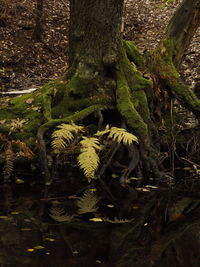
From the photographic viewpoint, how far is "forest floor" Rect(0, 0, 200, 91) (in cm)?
1277

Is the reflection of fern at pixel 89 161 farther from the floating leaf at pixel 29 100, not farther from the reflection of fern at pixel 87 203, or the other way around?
the floating leaf at pixel 29 100

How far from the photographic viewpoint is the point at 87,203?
513cm

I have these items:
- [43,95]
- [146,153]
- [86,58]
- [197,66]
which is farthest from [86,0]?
[197,66]

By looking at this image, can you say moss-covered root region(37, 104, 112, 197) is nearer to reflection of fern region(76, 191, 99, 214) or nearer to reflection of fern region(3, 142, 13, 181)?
reflection of fern region(3, 142, 13, 181)

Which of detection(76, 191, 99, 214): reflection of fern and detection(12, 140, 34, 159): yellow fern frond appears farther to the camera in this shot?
detection(12, 140, 34, 159): yellow fern frond

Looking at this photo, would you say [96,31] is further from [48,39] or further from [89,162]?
[48,39]

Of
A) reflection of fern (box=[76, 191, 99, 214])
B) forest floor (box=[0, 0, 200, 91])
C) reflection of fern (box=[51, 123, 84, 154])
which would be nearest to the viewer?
reflection of fern (box=[76, 191, 99, 214])

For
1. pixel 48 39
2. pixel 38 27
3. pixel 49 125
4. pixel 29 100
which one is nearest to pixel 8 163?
pixel 49 125

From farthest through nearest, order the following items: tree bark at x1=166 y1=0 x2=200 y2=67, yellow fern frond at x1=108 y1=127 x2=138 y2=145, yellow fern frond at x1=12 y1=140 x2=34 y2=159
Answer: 1. tree bark at x1=166 y1=0 x2=200 y2=67
2. yellow fern frond at x1=12 y1=140 x2=34 y2=159
3. yellow fern frond at x1=108 y1=127 x2=138 y2=145

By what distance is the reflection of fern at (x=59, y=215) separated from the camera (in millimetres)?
4571

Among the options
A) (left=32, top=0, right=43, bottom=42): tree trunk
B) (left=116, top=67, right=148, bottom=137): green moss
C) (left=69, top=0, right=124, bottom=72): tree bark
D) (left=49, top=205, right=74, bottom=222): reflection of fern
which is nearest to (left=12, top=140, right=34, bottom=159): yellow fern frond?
(left=49, top=205, right=74, bottom=222): reflection of fern

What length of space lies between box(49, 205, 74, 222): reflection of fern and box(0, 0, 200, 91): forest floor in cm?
706

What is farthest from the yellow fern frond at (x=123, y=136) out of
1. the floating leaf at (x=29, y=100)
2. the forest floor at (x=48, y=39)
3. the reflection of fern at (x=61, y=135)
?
the forest floor at (x=48, y=39)

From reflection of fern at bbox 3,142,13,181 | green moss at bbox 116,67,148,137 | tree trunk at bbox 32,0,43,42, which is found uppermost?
A: tree trunk at bbox 32,0,43,42
